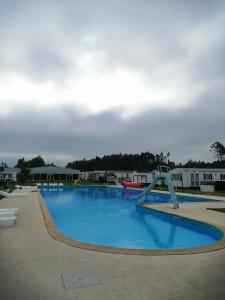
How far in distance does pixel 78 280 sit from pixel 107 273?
0.50m

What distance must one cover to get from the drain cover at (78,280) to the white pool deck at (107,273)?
78mm

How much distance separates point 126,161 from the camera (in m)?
77.6

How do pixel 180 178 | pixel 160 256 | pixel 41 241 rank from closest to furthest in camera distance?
pixel 160 256
pixel 41 241
pixel 180 178

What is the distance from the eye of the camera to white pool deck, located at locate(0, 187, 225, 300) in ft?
10.8

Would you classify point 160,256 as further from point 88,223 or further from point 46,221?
point 88,223

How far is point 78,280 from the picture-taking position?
Answer: 3746 millimetres

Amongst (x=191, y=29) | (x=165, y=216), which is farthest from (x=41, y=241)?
(x=191, y=29)

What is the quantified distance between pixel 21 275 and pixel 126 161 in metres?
73.9

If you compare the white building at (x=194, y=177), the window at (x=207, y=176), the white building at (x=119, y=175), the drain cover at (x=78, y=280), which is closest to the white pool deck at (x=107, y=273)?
the drain cover at (x=78, y=280)

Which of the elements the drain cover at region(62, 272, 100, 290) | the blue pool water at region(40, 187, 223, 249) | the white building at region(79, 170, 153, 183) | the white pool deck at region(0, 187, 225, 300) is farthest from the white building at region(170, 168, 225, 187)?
the drain cover at region(62, 272, 100, 290)

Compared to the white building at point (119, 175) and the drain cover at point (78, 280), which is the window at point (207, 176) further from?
the drain cover at point (78, 280)

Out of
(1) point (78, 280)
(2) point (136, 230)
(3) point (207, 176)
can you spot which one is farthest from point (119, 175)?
(1) point (78, 280)

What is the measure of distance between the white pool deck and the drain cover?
8 cm

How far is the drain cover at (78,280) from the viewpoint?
3.57 metres
